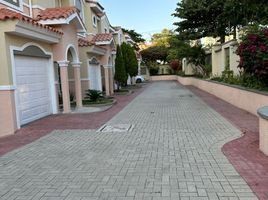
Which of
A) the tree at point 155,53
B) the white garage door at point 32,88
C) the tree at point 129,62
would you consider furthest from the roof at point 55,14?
the tree at point 155,53

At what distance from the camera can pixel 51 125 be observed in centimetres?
1116

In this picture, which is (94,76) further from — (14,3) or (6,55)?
(6,55)

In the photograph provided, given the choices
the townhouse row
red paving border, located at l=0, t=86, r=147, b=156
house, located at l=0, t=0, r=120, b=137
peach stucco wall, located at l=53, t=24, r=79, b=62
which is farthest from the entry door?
red paving border, located at l=0, t=86, r=147, b=156

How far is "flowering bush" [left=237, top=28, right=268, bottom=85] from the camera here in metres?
11.2

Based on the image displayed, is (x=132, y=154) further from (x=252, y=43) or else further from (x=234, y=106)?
Answer: (x=234, y=106)

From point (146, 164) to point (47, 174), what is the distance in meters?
1.86

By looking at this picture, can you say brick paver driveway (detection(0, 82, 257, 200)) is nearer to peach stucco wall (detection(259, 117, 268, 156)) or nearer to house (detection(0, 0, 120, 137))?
peach stucco wall (detection(259, 117, 268, 156))

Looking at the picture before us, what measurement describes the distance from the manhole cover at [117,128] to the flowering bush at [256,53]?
5.01 meters

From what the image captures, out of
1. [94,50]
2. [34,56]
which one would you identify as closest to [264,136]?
[34,56]

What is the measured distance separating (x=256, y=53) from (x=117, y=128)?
18.4 ft

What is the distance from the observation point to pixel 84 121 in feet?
38.6

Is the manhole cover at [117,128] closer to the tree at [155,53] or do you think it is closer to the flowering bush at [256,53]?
the flowering bush at [256,53]

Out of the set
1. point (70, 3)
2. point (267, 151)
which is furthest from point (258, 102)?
point (70, 3)

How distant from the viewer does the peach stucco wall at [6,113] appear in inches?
380
